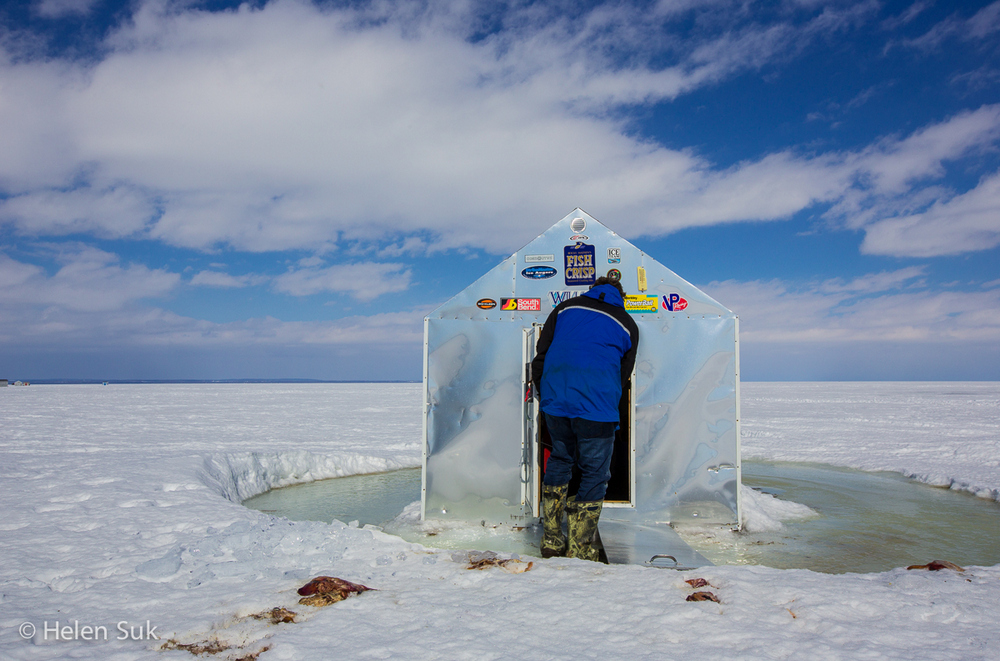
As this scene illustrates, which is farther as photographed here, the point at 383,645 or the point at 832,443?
the point at 832,443

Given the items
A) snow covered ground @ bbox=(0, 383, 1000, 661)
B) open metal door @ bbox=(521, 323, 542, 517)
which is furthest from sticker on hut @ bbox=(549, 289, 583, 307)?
snow covered ground @ bbox=(0, 383, 1000, 661)

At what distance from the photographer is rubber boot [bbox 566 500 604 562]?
368cm

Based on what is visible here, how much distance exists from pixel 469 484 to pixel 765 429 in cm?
1037

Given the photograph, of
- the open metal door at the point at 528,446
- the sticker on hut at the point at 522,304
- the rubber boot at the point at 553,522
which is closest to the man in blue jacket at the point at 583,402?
the rubber boot at the point at 553,522

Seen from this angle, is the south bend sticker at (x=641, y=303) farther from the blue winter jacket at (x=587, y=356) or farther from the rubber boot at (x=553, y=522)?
the rubber boot at (x=553, y=522)

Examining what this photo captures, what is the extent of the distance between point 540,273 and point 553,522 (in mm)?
2202

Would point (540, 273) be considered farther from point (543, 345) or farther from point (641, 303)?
point (543, 345)

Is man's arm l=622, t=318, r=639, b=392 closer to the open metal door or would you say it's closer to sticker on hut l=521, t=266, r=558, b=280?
the open metal door

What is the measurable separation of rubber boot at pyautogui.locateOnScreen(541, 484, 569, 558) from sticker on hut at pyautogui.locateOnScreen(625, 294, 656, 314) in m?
1.78

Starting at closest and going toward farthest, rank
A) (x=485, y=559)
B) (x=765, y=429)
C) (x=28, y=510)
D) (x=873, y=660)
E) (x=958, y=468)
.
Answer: (x=873, y=660) < (x=485, y=559) < (x=28, y=510) < (x=958, y=468) < (x=765, y=429)

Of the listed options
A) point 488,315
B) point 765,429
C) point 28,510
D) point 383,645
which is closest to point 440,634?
point 383,645

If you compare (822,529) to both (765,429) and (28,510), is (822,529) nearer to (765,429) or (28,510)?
(28,510)

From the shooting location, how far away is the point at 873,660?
2.11 meters

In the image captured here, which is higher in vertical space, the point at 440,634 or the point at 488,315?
the point at 488,315
